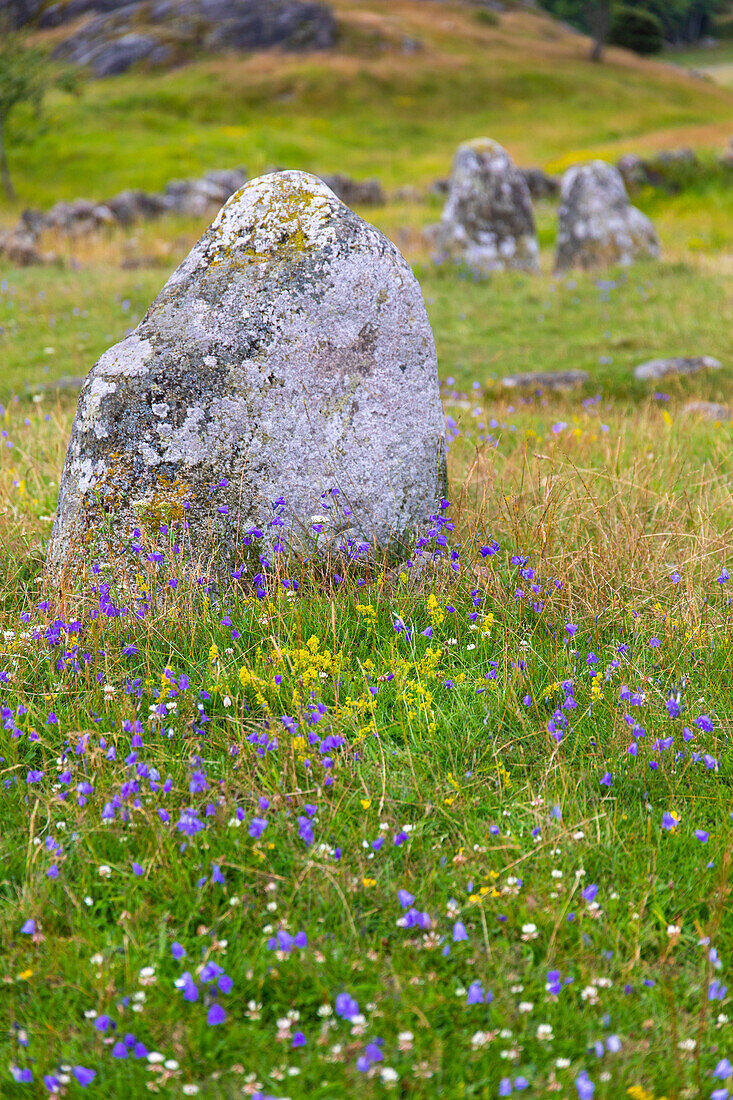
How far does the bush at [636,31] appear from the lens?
212ft

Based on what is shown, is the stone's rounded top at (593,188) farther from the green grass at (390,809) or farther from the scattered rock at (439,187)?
the green grass at (390,809)

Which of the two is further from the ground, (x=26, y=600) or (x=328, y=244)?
(x=328, y=244)

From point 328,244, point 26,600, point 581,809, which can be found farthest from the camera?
point 328,244

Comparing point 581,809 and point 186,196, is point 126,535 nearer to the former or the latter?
point 581,809

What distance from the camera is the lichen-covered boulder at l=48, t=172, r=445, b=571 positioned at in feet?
14.3

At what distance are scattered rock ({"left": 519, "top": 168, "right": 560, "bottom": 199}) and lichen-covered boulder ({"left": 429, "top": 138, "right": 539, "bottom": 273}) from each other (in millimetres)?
11704

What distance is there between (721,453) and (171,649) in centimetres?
505

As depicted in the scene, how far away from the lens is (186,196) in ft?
82.7

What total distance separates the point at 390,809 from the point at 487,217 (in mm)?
16404

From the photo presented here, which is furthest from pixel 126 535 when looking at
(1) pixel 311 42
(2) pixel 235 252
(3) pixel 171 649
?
(1) pixel 311 42

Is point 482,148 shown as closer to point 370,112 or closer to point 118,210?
point 118,210

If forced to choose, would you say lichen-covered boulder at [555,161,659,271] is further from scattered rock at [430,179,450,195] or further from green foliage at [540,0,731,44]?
green foliage at [540,0,731,44]

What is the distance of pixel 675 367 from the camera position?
10406 mm

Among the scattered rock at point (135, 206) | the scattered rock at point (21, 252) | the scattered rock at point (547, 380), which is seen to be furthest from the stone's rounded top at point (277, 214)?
the scattered rock at point (135, 206)
